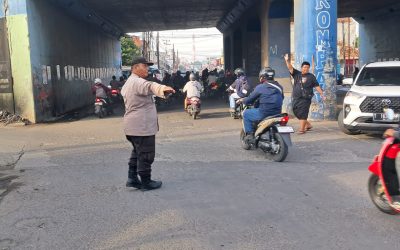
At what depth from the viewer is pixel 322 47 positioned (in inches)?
532

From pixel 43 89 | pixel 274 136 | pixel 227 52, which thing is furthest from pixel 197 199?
pixel 227 52

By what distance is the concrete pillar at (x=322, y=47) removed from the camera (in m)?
13.5

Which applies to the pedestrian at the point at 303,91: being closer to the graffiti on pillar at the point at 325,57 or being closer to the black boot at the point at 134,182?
the graffiti on pillar at the point at 325,57

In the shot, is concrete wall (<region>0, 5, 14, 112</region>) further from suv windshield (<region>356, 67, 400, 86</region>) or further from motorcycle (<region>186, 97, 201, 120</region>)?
suv windshield (<region>356, 67, 400, 86</region>)

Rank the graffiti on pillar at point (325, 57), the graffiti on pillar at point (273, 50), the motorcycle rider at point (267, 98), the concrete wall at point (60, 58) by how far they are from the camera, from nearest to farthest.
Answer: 1. the motorcycle rider at point (267, 98)
2. the graffiti on pillar at point (325, 57)
3. the concrete wall at point (60, 58)
4. the graffiti on pillar at point (273, 50)

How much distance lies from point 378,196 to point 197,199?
2170 mm

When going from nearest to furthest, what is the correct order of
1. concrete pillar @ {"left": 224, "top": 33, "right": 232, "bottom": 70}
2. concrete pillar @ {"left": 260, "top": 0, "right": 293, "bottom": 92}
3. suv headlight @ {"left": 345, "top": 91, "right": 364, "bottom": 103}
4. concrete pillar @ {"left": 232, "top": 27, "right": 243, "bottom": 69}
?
1. suv headlight @ {"left": 345, "top": 91, "right": 364, "bottom": 103}
2. concrete pillar @ {"left": 260, "top": 0, "right": 293, "bottom": 92}
3. concrete pillar @ {"left": 232, "top": 27, "right": 243, "bottom": 69}
4. concrete pillar @ {"left": 224, "top": 33, "right": 232, "bottom": 70}

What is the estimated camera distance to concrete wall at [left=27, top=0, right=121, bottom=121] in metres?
15.8

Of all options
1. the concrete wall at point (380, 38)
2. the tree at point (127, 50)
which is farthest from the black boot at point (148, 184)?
the tree at point (127, 50)

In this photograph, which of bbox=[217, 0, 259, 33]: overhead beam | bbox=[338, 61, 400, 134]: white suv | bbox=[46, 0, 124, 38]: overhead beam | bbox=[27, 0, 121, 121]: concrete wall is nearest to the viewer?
bbox=[338, 61, 400, 134]: white suv

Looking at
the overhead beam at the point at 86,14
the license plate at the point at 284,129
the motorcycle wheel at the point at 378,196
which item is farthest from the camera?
the overhead beam at the point at 86,14

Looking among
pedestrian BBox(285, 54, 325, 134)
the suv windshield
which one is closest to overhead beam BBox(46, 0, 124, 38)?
pedestrian BBox(285, 54, 325, 134)

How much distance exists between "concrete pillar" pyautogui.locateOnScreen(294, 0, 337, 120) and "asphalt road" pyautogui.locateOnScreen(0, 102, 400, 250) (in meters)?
3.06

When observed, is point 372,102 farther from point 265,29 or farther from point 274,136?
point 265,29
